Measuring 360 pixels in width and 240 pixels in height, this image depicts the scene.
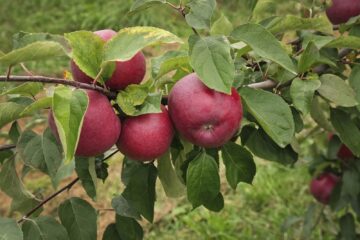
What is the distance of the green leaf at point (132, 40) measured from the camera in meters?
0.81

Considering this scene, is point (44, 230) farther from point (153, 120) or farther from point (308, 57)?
point (308, 57)

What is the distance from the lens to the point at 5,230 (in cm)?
91

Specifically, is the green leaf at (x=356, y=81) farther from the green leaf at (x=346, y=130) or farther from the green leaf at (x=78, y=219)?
the green leaf at (x=78, y=219)

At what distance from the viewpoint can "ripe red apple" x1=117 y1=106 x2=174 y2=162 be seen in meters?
0.86

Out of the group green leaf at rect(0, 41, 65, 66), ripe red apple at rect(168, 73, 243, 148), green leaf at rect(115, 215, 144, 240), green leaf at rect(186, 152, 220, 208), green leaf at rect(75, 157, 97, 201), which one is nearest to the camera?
green leaf at rect(0, 41, 65, 66)

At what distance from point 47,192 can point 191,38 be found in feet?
6.76

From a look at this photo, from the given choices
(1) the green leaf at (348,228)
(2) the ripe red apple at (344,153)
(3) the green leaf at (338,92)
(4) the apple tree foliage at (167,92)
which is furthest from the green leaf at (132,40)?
(1) the green leaf at (348,228)

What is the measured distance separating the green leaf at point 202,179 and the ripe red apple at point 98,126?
0.17 metres

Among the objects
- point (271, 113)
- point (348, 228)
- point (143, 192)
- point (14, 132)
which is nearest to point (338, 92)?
point (271, 113)

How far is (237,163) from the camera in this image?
3.42 ft

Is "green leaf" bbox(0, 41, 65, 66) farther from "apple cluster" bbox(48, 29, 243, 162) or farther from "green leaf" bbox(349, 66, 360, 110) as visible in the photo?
"green leaf" bbox(349, 66, 360, 110)

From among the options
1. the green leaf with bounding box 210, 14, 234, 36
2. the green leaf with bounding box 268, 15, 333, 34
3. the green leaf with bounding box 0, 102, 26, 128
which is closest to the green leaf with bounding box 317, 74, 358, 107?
the green leaf with bounding box 268, 15, 333, 34

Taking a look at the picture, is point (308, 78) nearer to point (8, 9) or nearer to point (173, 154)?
point (173, 154)

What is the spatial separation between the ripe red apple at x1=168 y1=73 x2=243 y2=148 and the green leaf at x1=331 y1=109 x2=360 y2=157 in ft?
1.33
